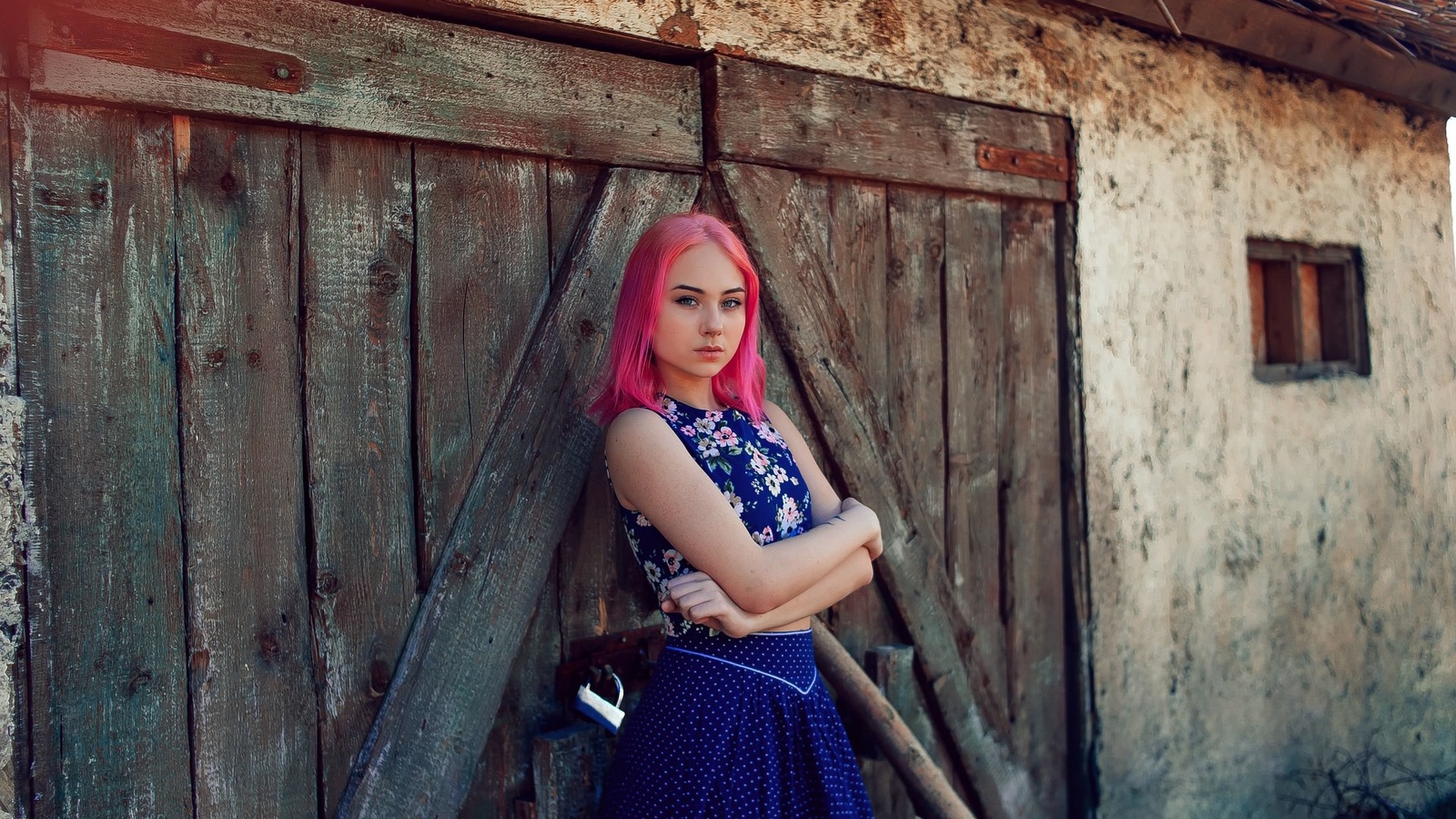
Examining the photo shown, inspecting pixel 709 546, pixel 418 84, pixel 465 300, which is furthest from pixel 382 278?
pixel 709 546

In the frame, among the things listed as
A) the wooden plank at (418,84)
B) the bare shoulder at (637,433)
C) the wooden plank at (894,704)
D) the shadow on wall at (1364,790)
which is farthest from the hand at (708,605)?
the shadow on wall at (1364,790)

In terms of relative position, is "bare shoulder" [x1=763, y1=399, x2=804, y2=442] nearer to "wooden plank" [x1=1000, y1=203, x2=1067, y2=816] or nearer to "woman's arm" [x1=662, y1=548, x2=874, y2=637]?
"woman's arm" [x1=662, y1=548, x2=874, y2=637]

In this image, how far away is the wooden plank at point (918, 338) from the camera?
299 cm

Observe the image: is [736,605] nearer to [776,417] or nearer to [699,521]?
[699,521]

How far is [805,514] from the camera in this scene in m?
2.27

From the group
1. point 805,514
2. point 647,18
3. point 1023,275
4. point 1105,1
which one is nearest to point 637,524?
point 805,514

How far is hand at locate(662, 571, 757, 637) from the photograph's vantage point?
6.44ft

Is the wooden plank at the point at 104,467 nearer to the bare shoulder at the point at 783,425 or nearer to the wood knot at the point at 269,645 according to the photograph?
the wood knot at the point at 269,645

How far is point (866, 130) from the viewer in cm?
287

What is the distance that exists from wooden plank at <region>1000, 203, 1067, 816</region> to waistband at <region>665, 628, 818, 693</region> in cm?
128

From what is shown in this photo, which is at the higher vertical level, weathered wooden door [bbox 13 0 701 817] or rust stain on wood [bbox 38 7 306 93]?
rust stain on wood [bbox 38 7 306 93]

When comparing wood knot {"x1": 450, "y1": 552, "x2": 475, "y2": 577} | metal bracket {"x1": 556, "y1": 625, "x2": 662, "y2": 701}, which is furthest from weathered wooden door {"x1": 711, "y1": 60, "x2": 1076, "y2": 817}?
wood knot {"x1": 450, "y1": 552, "x2": 475, "y2": 577}

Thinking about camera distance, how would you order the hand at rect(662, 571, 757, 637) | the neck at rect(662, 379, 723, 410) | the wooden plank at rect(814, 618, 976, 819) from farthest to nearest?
1. the wooden plank at rect(814, 618, 976, 819)
2. the neck at rect(662, 379, 723, 410)
3. the hand at rect(662, 571, 757, 637)

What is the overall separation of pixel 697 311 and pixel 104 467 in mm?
1069
